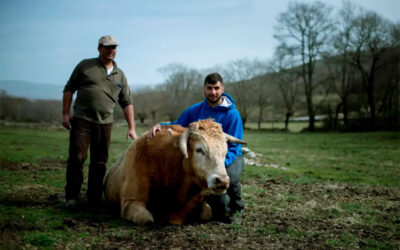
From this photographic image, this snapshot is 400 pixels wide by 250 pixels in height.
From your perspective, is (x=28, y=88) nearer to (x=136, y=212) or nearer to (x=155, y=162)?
(x=155, y=162)

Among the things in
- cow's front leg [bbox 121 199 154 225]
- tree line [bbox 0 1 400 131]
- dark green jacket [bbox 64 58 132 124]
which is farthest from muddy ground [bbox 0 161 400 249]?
tree line [bbox 0 1 400 131]

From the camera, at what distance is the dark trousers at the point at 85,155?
6.33 metres

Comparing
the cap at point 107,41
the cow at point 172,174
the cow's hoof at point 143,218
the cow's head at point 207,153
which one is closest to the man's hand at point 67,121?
the cow at point 172,174

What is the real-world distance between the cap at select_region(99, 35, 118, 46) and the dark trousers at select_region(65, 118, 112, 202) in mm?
1615

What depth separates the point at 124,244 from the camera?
14.7 feet

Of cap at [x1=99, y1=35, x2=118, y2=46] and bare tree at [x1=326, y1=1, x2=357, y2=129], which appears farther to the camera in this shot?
bare tree at [x1=326, y1=1, x2=357, y2=129]

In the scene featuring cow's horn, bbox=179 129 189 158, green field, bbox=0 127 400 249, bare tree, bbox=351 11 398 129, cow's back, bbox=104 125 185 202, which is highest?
bare tree, bbox=351 11 398 129

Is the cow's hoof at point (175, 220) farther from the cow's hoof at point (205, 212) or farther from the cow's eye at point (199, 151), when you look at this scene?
the cow's eye at point (199, 151)

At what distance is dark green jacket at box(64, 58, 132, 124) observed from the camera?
639 centimetres

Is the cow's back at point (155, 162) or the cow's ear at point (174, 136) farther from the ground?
the cow's ear at point (174, 136)

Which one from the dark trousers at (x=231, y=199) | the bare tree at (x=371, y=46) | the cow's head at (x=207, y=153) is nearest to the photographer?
the cow's head at (x=207, y=153)

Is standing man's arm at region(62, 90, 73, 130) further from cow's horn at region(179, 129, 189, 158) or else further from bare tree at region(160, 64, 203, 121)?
bare tree at region(160, 64, 203, 121)

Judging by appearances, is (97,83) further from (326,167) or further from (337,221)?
(326,167)

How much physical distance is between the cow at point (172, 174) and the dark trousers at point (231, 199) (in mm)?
328
